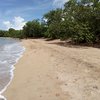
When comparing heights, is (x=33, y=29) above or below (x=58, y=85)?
below

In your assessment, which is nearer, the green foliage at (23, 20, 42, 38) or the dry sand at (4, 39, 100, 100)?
the dry sand at (4, 39, 100, 100)

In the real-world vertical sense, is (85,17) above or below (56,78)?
above

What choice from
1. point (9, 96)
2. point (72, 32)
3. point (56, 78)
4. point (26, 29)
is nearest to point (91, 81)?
point (56, 78)

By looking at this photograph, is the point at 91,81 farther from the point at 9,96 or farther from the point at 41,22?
the point at 41,22

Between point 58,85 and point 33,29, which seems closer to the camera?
point 58,85

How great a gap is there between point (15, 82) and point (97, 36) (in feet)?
80.7

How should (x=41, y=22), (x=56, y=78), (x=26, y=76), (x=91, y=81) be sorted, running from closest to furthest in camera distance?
1. (x=91, y=81)
2. (x=56, y=78)
3. (x=26, y=76)
4. (x=41, y=22)

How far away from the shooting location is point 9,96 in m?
9.70

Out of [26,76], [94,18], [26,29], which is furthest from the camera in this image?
[26,29]

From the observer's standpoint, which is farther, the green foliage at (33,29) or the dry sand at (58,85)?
the green foliage at (33,29)

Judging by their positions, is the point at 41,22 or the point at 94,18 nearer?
the point at 94,18

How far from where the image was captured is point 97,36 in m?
34.9

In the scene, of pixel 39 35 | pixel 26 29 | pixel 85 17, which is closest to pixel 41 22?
→ pixel 39 35

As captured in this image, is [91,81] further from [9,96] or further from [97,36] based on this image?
[97,36]
